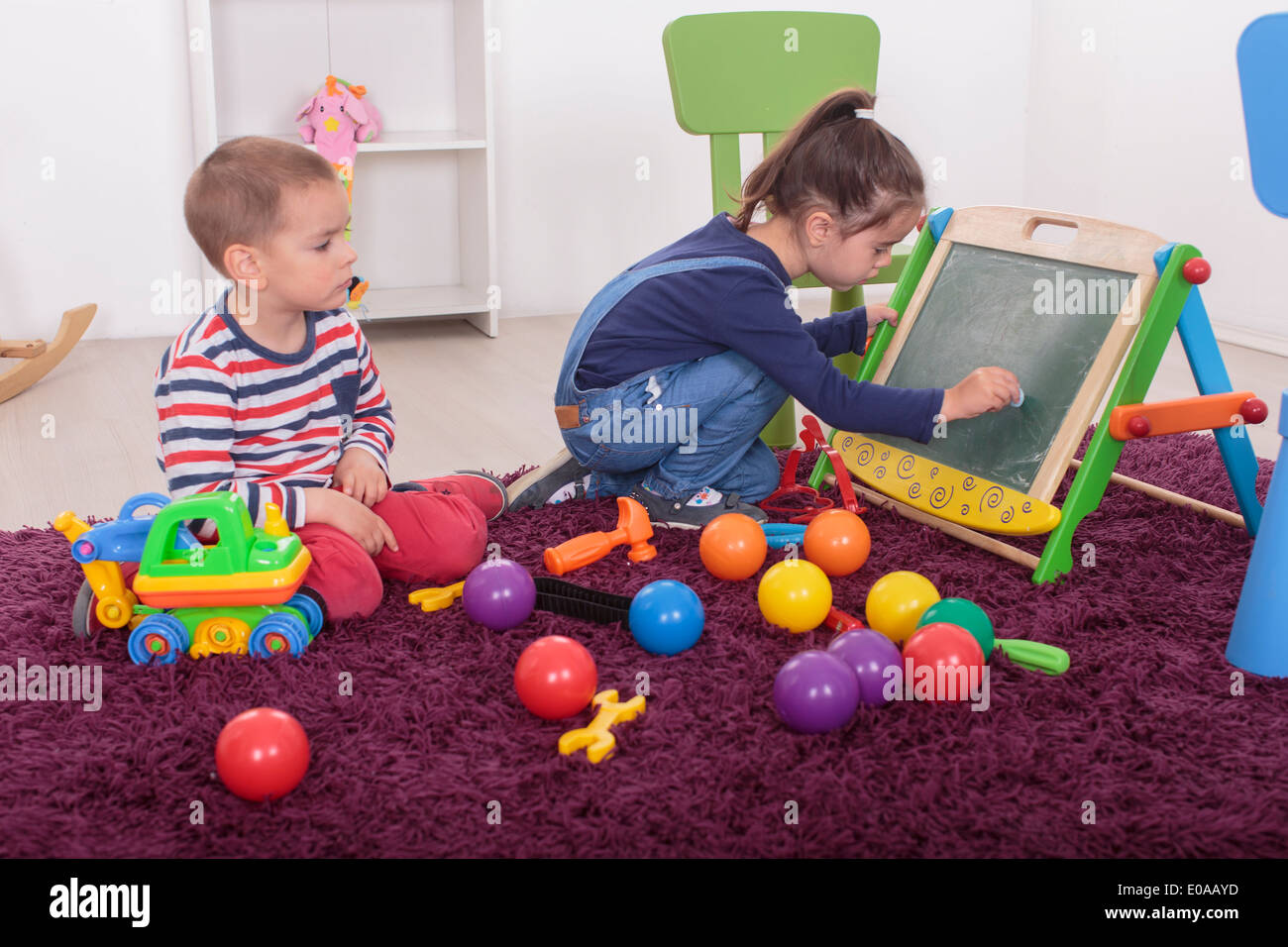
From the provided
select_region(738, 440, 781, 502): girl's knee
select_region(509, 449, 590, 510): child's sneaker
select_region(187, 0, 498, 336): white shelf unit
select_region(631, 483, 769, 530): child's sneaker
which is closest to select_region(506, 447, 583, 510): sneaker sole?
select_region(509, 449, 590, 510): child's sneaker

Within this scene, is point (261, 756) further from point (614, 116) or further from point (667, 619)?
point (614, 116)

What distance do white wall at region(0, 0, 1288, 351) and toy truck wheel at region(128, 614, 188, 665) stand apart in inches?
75.4

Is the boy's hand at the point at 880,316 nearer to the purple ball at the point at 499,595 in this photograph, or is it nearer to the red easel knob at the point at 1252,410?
the red easel knob at the point at 1252,410

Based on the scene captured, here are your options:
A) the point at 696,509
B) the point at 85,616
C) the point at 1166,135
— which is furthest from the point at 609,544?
the point at 1166,135

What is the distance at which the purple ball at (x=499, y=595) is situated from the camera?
129cm

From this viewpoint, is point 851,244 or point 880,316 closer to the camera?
point 851,244

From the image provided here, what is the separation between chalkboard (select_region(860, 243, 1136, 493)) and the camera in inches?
57.4

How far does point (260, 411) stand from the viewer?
1.34 meters

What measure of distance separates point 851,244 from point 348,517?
0.73 m

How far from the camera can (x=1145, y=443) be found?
1988 millimetres

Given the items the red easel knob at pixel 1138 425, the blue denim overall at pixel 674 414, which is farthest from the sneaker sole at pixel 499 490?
the red easel knob at pixel 1138 425
